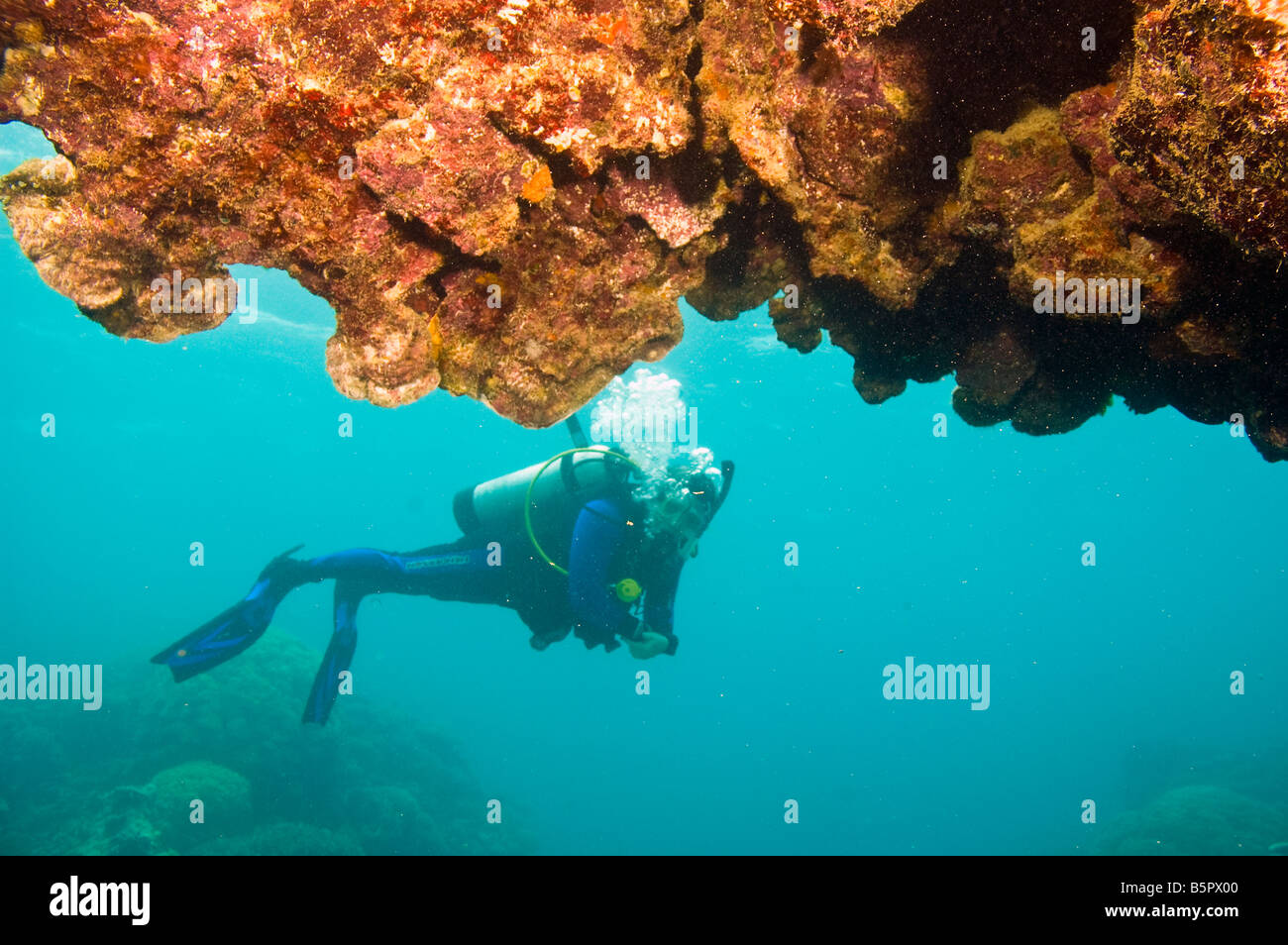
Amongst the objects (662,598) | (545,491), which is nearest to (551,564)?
(545,491)

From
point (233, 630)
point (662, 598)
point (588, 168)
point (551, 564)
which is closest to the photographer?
point (588, 168)

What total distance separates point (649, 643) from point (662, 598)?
2.31ft

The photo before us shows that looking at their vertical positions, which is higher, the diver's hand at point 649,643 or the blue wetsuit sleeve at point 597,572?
the blue wetsuit sleeve at point 597,572

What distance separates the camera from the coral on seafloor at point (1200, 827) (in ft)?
58.9

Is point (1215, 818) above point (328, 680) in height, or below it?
below

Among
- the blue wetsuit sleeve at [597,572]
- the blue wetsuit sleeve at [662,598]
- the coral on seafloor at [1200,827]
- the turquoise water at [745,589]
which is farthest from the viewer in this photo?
the turquoise water at [745,589]

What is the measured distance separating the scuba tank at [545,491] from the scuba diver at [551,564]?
16 millimetres

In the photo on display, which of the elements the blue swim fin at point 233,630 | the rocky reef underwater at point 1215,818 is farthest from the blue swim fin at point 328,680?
the rocky reef underwater at point 1215,818

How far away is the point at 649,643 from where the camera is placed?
736 centimetres

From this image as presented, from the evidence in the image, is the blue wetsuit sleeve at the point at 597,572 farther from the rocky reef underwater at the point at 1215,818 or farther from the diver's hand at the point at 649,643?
the rocky reef underwater at the point at 1215,818

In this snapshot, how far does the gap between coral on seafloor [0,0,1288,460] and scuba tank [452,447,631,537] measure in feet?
15.4

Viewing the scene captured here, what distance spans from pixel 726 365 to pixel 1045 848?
26568mm

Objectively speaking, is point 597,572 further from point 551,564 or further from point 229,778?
point 229,778
